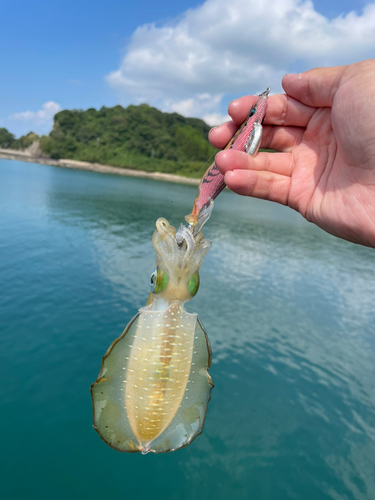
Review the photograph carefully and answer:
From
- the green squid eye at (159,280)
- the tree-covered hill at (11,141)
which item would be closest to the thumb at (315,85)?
the green squid eye at (159,280)

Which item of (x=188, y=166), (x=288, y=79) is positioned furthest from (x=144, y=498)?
(x=188, y=166)

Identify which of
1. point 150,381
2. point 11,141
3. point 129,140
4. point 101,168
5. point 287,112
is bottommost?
point 150,381

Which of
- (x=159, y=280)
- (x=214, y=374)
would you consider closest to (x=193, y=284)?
(x=159, y=280)

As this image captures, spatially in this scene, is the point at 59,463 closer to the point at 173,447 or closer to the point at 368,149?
the point at 173,447

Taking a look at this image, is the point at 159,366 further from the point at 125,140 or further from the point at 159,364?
the point at 125,140

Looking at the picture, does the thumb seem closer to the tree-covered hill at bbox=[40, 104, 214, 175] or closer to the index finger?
the index finger

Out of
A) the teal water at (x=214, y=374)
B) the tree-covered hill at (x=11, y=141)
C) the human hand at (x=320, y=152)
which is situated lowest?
the teal water at (x=214, y=374)

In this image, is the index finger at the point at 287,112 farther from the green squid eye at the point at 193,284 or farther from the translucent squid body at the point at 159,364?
the green squid eye at the point at 193,284
